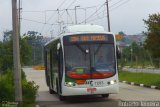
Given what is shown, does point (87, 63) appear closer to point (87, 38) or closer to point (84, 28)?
point (87, 38)

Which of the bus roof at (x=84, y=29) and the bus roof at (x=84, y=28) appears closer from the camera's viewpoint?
the bus roof at (x=84, y=29)

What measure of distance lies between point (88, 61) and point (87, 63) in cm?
9

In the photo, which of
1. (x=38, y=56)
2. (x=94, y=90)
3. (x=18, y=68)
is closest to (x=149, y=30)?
(x=94, y=90)

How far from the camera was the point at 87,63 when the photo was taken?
20031mm

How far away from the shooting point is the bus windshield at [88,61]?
786 inches

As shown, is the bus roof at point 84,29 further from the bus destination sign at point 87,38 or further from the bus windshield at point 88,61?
the bus windshield at point 88,61

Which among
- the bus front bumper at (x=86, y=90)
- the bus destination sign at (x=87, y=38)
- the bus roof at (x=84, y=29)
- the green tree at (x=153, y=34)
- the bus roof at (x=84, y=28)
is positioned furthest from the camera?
the green tree at (x=153, y=34)

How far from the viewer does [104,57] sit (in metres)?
20.2

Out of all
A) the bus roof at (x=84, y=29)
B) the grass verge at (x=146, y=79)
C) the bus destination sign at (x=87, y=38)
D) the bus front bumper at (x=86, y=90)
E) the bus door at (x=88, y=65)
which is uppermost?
the bus roof at (x=84, y=29)

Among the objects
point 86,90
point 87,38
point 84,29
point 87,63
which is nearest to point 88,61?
point 87,63

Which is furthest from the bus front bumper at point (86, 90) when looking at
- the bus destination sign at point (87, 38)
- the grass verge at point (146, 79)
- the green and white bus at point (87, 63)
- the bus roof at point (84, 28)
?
the grass verge at point (146, 79)

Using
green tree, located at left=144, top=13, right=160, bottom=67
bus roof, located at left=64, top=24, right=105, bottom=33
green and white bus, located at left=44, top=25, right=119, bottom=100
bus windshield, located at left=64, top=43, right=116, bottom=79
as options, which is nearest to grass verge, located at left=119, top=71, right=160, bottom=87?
green tree, located at left=144, top=13, right=160, bottom=67

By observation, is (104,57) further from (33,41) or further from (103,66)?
(33,41)

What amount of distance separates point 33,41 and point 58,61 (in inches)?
3345
